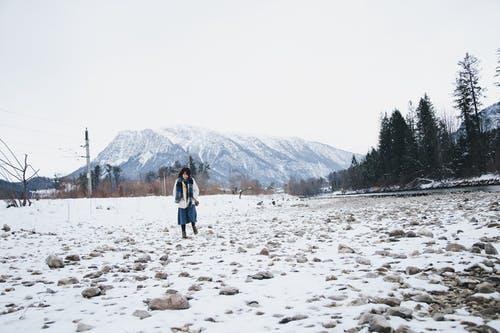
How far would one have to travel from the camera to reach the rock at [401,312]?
274 centimetres

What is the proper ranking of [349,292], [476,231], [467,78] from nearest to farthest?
[349,292], [476,231], [467,78]

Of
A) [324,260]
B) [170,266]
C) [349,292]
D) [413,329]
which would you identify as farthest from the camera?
[170,266]

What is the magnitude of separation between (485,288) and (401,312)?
3.73 feet

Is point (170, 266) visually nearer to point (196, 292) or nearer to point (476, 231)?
point (196, 292)

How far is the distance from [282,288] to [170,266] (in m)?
2.69

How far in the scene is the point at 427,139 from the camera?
195 ft

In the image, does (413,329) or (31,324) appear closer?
(413,329)

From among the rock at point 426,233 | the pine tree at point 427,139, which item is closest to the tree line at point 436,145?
the pine tree at point 427,139

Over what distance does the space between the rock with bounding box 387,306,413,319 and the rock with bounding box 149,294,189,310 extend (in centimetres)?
215

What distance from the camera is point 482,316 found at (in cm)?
261

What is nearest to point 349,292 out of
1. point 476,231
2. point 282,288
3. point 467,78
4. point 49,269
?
point 282,288

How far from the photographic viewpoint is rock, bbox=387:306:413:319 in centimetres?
274

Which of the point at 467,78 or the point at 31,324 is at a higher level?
the point at 467,78

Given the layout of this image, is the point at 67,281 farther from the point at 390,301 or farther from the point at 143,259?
the point at 390,301
